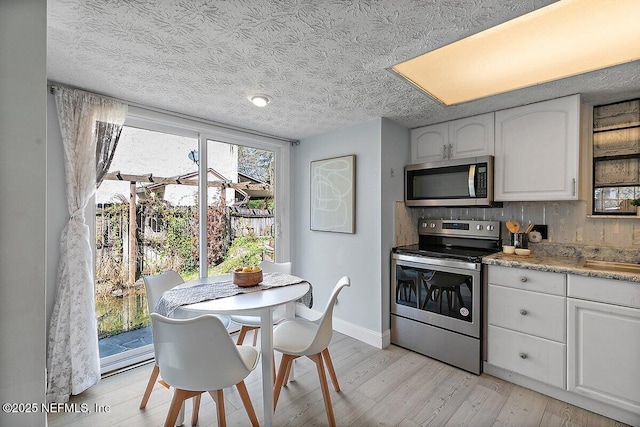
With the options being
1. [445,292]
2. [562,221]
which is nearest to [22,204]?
[445,292]

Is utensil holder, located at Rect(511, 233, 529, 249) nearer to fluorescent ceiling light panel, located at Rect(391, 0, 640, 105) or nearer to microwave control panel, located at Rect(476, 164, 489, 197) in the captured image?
microwave control panel, located at Rect(476, 164, 489, 197)

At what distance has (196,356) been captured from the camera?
1.33 m

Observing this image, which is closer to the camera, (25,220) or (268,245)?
(25,220)

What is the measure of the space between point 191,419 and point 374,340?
1.66 metres

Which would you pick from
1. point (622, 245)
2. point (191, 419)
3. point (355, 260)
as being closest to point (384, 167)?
point (355, 260)

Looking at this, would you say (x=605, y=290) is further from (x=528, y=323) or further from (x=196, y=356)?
(x=196, y=356)

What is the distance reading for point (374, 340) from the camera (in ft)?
9.17

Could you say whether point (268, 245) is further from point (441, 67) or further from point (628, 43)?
point (628, 43)

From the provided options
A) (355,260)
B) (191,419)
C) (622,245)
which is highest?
(622,245)

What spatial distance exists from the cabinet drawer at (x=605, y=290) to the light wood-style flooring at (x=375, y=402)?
0.76 metres

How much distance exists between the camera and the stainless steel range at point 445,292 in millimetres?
2318

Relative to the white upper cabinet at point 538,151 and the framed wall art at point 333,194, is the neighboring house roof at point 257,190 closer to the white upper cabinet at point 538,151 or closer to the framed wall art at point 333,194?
the framed wall art at point 333,194

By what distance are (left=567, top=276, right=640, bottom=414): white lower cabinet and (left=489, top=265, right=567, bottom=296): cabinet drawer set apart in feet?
0.25

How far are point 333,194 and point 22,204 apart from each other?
252 cm
